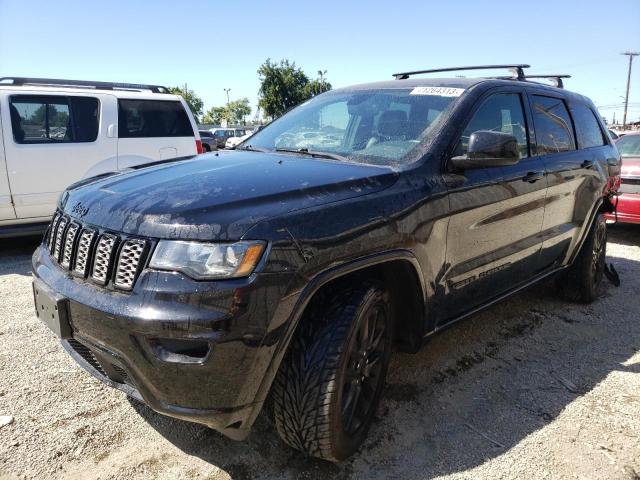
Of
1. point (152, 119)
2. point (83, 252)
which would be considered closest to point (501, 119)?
point (83, 252)

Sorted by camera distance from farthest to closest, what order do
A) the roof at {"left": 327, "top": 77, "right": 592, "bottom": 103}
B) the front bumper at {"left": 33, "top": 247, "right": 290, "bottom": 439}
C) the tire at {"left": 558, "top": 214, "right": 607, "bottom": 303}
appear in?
the tire at {"left": 558, "top": 214, "right": 607, "bottom": 303}
the roof at {"left": 327, "top": 77, "right": 592, "bottom": 103}
the front bumper at {"left": 33, "top": 247, "right": 290, "bottom": 439}

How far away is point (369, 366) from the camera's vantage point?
2.50 m

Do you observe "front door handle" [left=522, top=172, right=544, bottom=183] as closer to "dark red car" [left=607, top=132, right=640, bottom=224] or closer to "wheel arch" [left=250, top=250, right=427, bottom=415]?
"wheel arch" [left=250, top=250, right=427, bottom=415]

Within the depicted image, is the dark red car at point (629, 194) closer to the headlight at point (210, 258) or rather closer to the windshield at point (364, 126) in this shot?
the windshield at point (364, 126)

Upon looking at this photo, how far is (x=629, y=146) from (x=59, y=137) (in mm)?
7994

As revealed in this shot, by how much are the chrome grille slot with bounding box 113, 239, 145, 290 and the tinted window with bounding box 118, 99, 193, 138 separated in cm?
503

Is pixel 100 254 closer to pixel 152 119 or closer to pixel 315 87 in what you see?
pixel 152 119

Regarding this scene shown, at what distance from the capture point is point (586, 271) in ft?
14.8

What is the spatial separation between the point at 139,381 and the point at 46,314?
26.4 inches

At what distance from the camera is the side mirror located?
267 cm

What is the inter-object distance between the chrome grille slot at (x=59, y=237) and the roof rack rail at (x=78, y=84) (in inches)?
178

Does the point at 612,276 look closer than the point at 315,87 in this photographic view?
Yes

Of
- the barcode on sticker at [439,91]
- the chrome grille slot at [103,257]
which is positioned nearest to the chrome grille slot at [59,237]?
the chrome grille slot at [103,257]

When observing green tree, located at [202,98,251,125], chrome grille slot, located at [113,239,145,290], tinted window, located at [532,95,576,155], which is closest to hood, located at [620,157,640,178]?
tinted window, located at [532,95,576,155]
